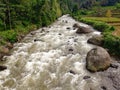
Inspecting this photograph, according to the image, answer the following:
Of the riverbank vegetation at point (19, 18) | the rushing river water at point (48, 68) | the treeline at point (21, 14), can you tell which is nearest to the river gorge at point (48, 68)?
the rushing river water at point (48, 68)

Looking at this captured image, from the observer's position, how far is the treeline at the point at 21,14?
181ft

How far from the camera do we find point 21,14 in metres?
63.2

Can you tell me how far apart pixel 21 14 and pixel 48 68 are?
36.3m

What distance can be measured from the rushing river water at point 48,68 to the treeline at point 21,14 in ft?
45.0

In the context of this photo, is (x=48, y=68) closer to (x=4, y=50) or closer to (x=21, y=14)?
(x=4, y=50)

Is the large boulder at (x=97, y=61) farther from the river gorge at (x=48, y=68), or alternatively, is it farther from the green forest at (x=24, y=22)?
the green forest at (x=24, y=22)

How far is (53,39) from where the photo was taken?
158 ft

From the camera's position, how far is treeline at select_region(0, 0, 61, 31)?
55.1m

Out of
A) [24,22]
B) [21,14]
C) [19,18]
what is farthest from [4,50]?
[21,14]

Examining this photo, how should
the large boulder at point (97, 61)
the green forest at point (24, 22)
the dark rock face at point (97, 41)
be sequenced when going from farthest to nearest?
1. the green forest at point (24, 22)
2. the dark rock face at point (97, 41)
3. the large boulder at point (97, 61)

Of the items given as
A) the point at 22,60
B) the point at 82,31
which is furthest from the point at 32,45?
the point at 82,31

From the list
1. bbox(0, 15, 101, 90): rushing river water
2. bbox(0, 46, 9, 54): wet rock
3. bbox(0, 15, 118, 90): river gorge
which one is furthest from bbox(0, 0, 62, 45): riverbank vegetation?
bbox(0, 15, 118, 90): river gorge

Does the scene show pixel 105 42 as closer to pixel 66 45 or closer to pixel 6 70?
pixel 66 45

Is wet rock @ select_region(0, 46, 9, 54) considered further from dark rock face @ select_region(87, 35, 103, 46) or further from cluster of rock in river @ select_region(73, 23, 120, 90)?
dark rock face @ select_region(87, 35, 103, 46)
